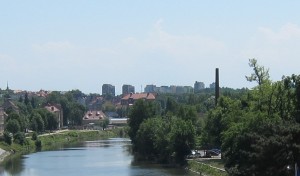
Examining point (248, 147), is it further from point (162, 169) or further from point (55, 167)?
point (55, 167)

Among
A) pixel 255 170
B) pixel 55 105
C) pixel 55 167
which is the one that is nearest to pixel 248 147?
pixel 255 170

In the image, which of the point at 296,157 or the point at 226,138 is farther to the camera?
the point at 226,138

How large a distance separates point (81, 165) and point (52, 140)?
38.3 metres

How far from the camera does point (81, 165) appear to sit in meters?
62.7

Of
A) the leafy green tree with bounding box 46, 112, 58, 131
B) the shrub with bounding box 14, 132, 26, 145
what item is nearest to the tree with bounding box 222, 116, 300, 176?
the shrub with bounding box 14, 132, 26, 145

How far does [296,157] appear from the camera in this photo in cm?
2903

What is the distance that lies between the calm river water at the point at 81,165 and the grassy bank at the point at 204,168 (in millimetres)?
810

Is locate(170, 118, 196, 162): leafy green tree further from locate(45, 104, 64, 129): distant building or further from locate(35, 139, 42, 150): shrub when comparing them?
locate(45, 104, 64, 129): distant building

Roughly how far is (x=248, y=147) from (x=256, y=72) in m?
15.2

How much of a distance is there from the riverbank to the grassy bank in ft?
66.6

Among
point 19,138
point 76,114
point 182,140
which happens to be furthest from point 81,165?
point 76,114

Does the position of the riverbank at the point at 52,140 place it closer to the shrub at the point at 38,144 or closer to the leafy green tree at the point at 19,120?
the shrub at the point at 38,144

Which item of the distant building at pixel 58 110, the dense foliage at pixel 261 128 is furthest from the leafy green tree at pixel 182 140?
the distant building at pixel 58 110

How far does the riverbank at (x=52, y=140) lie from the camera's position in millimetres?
79912
